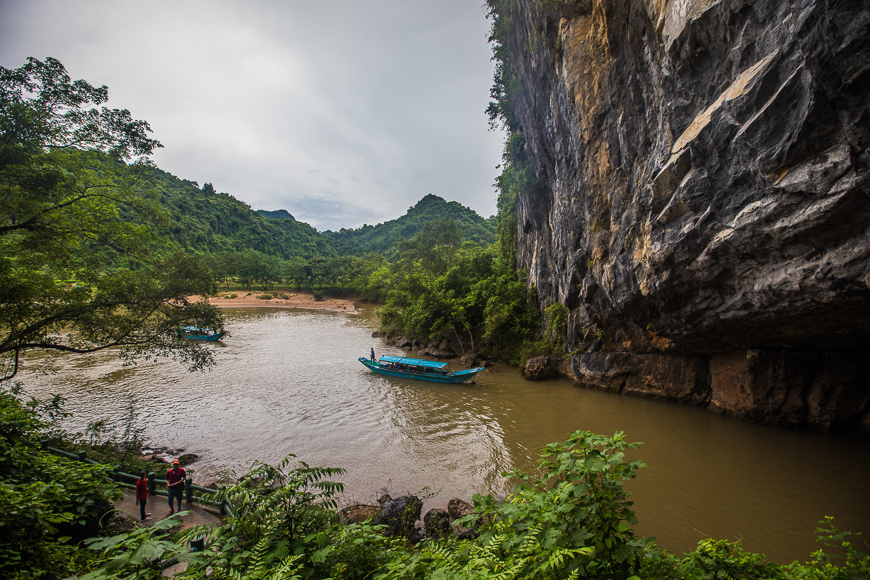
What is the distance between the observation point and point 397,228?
130m

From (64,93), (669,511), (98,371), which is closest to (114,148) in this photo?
(64,93)

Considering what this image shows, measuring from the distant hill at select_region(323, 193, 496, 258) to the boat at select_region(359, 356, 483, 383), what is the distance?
267 feet

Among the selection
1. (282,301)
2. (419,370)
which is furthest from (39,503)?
(282,301)

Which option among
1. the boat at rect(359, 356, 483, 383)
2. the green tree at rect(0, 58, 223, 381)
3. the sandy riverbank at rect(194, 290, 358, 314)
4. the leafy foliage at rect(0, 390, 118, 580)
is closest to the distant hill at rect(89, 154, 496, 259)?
the sandy riverbank at rect(194, 290, 358, 314)

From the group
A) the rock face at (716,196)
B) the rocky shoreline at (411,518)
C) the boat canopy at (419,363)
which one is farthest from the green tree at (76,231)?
the rock face at (716,196)

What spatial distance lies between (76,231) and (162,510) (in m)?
8.12

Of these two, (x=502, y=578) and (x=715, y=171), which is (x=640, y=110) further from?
(x=502, y=578)

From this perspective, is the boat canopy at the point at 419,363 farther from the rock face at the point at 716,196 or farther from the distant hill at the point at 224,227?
the distant hill at the point at 224,227

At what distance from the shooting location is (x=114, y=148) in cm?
1010

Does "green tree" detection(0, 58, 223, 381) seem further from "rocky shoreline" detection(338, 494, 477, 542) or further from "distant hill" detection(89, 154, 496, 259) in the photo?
"distant hill" detection(89, 154, 496, 259)

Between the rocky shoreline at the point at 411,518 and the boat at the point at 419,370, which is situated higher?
the boat at the point at 419,370

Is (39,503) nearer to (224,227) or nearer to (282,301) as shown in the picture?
(282,301)

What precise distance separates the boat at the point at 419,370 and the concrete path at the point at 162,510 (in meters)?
12.0

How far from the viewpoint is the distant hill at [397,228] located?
111562 mm
